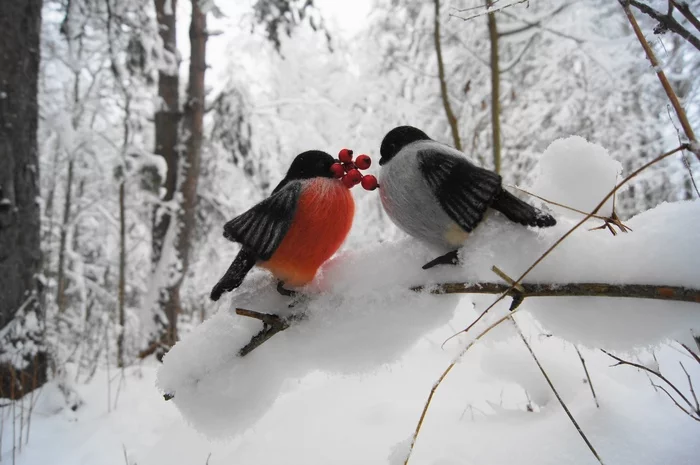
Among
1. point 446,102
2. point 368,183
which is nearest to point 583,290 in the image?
point 368,183

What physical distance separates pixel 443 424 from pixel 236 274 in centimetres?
88

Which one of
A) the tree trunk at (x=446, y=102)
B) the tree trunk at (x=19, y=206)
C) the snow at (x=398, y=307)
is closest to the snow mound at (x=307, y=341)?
the snow at (x=398, y=307)

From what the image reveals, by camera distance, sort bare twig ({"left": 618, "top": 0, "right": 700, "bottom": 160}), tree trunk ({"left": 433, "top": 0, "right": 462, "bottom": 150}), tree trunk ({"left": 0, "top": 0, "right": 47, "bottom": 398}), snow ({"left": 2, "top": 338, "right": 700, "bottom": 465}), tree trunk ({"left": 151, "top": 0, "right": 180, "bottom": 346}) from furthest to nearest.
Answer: tree trunk ({"left": 151, "top": 0, "right": 180, "bottom": 346}), tree trunk ({"left": 433, "top": 0, "right": 462, "bottom": 150}), tree trunk ({"left": 0, "top": 0, "right": 47, "bottom": 398}), snow ({"left": 2, "top": 338, "right": 700, "bottom": 465}), bare twig ({"left": 618, "top": 0, "right": 700, "bottom": 160})

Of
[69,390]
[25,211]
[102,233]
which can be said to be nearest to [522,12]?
[25,211]

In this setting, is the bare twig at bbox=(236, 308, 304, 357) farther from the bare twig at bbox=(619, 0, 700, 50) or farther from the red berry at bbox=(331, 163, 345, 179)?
the bare twig at bbox=(619, 0, 700, 50)

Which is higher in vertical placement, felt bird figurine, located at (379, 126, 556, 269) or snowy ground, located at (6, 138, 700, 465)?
felt bird figurine, located at (379, 126, 556, 269)

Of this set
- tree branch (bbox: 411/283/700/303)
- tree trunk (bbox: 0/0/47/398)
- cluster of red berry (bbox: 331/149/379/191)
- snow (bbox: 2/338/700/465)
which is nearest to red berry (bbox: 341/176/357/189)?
cluster of red berry (bbox: 331/149/379/191)

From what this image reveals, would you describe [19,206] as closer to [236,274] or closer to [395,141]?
[236,274]

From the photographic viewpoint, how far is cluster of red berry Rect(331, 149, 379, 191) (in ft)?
2.56

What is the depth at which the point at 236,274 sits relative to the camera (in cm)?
73

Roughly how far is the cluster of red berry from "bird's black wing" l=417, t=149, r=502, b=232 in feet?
0.38

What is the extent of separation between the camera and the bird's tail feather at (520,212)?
26.0 inches

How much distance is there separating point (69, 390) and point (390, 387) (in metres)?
2.00

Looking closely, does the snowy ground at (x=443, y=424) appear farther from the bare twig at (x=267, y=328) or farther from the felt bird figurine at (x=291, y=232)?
the felt bird figurine at (x=291, y=232)
